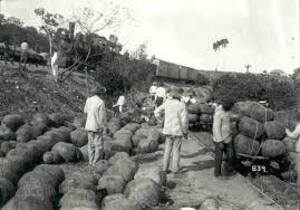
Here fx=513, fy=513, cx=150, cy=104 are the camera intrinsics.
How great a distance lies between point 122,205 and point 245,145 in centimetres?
539

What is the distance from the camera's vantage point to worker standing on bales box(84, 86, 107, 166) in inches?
445

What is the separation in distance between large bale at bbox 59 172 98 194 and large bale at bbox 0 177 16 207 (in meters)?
0.86

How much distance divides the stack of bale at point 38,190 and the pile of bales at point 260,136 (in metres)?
4.65

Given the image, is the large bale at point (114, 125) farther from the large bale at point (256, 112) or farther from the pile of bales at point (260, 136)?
the pile of bales at point (260, 136)

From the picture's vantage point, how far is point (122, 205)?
24.8ft

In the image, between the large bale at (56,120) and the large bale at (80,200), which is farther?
the large bale at (56,120)

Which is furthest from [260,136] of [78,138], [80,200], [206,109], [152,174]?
[206,109]

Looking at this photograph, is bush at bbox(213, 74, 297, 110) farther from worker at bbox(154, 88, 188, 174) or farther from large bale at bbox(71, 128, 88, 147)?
worker at bbox(154, 88, 188, 174)

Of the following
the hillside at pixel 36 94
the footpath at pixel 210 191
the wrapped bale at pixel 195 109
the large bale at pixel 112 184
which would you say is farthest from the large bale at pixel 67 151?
the wrapped bale at pixel 195 109

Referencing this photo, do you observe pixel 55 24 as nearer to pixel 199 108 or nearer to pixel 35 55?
pixel 35 55

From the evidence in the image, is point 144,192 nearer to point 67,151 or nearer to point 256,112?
point 67,151

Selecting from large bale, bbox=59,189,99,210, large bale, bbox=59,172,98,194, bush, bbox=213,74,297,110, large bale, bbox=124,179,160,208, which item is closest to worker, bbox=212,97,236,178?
large bale, bbox=124,179,160,208

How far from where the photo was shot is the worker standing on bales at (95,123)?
445 inches

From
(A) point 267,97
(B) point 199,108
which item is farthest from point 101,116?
(A) point 267,97
